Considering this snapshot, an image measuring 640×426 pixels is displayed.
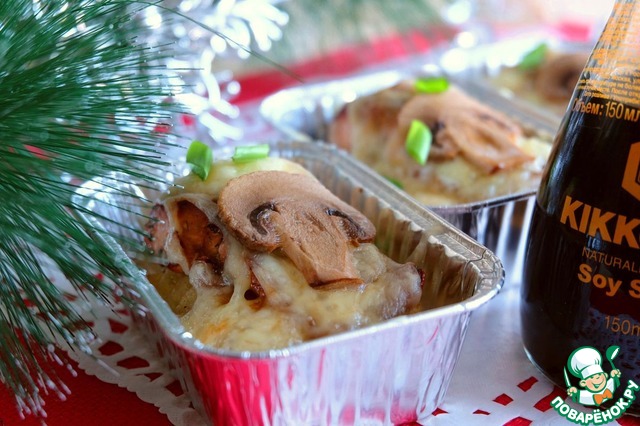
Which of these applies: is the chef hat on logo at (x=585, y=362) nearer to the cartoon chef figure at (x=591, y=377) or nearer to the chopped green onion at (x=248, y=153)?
the cartoon chef figure at (x=591, y=377)

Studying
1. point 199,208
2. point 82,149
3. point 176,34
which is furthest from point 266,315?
point 176,34

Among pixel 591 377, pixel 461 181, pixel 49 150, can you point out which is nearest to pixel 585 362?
pixel 591 377

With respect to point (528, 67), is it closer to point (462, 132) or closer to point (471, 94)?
point (471, 94)

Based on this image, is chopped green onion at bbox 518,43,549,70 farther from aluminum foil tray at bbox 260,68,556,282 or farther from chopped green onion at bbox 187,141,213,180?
chopped green onion at bbox 187,141,213,180

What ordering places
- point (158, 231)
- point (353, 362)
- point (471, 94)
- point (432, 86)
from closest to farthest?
point (353, 362), point (158, 231), point (432, 86), point (471, 94)

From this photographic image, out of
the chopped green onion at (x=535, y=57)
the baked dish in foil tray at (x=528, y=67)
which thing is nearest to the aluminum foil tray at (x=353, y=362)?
the baked dish in foil tray at (x=528, y=67)

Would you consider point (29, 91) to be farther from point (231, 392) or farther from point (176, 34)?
point (176, 34)
